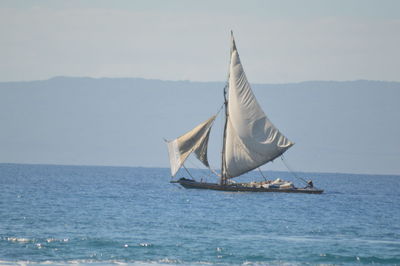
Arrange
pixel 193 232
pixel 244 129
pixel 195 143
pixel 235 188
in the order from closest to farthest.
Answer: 1. pixel 193 232
2. pixel 244 129
3. pixel 195 143
4. pixel 235 188

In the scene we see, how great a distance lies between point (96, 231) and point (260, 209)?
2441 cm

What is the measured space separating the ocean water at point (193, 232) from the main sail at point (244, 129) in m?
9.74

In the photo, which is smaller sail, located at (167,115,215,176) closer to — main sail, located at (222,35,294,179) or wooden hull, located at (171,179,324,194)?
main sail, located at (222,35,294,179)

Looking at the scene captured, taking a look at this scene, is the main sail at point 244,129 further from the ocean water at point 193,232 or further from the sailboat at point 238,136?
the ocean water at point 193,232

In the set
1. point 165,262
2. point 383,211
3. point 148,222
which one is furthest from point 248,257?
point 383,211

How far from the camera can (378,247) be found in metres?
50.1

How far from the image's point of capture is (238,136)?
9362cm

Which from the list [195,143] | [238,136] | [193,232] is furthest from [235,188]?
[193,232]

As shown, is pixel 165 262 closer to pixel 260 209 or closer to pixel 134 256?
pixel 134 256

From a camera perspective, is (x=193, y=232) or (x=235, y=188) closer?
(x=193, y=232)

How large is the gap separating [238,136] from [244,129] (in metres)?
0.98

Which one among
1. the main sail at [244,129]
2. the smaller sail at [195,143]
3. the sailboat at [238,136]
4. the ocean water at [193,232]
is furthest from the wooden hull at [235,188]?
the ocean water at [193,232]

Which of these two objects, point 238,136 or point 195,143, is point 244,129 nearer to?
point 238,136

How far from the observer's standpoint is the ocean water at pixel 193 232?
44781 mm
